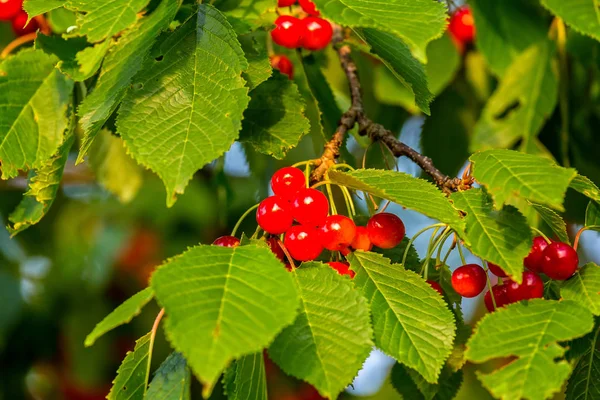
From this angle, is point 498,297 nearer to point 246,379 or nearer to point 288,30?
point 246,379

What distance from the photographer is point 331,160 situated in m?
1.13

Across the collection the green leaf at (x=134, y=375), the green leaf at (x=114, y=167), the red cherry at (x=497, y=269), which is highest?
the red cherry at (x=497, y=269)

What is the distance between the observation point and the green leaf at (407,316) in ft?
3.08

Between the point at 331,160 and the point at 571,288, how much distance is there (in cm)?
38

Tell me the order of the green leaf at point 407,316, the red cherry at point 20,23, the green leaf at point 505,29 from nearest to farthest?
the green leaf at point 407,316 → the red cherry at point 20,23 → the green leaf at point 505,29

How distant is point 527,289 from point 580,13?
53 cm

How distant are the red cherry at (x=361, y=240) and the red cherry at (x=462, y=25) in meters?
1.29

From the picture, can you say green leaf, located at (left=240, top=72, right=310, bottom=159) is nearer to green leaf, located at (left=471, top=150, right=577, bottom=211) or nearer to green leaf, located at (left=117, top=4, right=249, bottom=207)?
green leaf, located at (left=117, top=4, right=249, bottom=207)

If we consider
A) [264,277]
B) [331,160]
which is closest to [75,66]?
[331,160]

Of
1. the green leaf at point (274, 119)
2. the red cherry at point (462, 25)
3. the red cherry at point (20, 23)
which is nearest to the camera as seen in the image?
the green leaf at point (274, 119)

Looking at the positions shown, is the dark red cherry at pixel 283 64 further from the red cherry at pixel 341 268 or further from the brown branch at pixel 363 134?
the red cherry at pixel 341 268

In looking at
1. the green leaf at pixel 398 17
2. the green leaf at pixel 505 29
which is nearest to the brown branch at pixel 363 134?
the green leaf at pixel 398 17

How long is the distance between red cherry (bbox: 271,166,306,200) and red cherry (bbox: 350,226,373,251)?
0.34 ft

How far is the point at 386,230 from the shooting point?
42.2 inches
